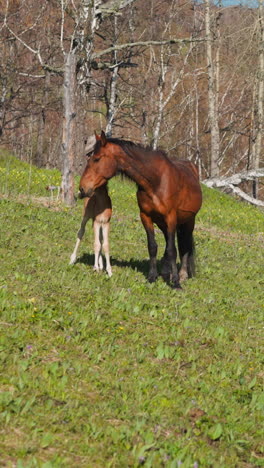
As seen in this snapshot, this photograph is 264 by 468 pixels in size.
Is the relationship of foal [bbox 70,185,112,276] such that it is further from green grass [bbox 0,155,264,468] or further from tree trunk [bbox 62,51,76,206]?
tree trunk [bbox 62,51,76,206]

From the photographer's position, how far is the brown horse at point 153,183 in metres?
10.1

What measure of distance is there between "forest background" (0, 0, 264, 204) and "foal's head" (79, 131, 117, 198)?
707 centimetres

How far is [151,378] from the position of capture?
22.0ft

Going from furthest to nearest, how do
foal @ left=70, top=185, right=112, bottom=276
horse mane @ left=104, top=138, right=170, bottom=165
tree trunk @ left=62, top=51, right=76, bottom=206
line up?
tree trunk @ left=62, top=51, right=76, bottom=206 → foal @ left=70, top=185, right=112, bottom=276 → horse mane @ left=104, top=138, right=170, bottom=165

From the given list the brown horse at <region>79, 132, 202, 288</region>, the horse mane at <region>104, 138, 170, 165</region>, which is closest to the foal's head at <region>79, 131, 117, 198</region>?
the brown horse at <region>79, 132, 202, 288</region>

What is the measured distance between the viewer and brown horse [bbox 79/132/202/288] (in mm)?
10133

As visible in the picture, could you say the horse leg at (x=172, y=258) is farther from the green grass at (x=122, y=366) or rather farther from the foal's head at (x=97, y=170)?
the foal's head at (x=97, y=170)

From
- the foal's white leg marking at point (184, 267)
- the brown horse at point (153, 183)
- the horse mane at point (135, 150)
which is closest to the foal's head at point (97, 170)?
the brown horse at point (153, 183)

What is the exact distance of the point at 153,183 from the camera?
1081 centimetres

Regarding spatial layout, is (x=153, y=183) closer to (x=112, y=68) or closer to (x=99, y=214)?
(x=99, y=214)

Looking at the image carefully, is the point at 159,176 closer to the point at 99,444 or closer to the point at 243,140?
the point at 99,444

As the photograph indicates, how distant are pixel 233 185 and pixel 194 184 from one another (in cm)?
2170

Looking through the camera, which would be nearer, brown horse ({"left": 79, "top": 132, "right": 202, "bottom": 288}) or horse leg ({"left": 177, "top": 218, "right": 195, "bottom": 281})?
brown horse ({"left": 79, "top": 132, "right": 202, "bottom": 288})

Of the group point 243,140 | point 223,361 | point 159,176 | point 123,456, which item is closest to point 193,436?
point 123,456
